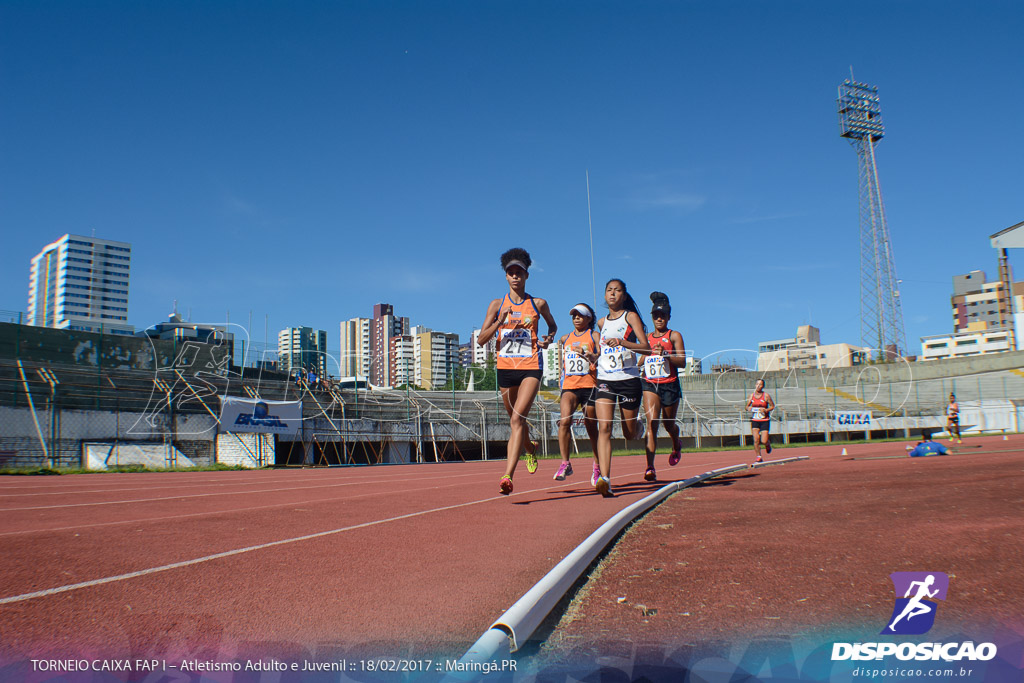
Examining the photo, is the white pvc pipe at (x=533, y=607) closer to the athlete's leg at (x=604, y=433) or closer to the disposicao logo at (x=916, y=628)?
the disposicao logo at (x=916, y=628)

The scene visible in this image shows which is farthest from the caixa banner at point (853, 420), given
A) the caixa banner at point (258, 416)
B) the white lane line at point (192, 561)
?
the white lane line at point (192, 561)

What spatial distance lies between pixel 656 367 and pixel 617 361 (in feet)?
7.10

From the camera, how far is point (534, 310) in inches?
276

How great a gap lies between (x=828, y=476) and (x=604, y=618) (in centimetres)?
685

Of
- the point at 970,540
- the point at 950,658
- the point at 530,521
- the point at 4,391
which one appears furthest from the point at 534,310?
the point at 4,391

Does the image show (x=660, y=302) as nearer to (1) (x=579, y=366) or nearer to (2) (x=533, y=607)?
(1) (x=579, y=366)

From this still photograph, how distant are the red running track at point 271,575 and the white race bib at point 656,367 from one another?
3.44m

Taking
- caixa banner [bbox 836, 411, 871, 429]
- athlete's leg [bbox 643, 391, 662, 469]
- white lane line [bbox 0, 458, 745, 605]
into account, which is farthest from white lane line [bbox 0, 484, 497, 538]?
caixa banner [bbox 836, 411, 871, 429]

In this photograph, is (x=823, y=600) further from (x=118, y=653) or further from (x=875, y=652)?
(x=118, y=653)

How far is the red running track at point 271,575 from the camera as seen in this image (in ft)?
7.86

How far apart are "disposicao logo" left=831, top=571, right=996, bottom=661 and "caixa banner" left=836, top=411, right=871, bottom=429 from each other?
41483mm

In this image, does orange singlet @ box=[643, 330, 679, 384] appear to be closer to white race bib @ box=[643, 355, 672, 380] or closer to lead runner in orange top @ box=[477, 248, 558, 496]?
white race bib @ box=[643, 355, 672, 380]

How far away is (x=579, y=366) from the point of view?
24.6ft

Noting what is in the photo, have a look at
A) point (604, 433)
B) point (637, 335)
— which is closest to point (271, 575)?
point (604, 433)
